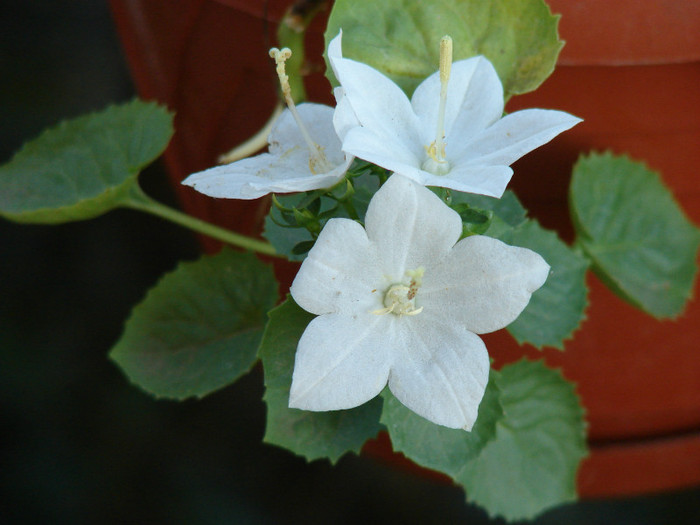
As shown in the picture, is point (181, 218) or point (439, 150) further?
point (181, 218)

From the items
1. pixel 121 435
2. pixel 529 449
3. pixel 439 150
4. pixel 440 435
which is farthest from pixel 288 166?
pixel 121 435

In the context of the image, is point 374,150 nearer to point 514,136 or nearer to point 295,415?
point 514,136

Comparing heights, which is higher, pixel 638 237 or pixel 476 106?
pixel 476 106

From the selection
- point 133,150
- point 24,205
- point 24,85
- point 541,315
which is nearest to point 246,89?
point 133,150

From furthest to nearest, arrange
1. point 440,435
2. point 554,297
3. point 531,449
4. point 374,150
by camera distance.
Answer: point 531,449
point 554,297
point 440,435
point 374,150

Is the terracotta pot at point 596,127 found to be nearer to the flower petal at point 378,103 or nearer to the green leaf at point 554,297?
the green leaf at point 554,297

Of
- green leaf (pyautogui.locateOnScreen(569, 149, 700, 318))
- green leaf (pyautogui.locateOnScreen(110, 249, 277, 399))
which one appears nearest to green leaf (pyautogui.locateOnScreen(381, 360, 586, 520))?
green leaf (pyautogui.locateOnScreen(569, 149, 700, 318))

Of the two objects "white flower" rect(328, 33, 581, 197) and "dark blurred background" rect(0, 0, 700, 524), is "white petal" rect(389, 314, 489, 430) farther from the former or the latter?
"dark blurred background" rect(0, 0, 700, 524)
